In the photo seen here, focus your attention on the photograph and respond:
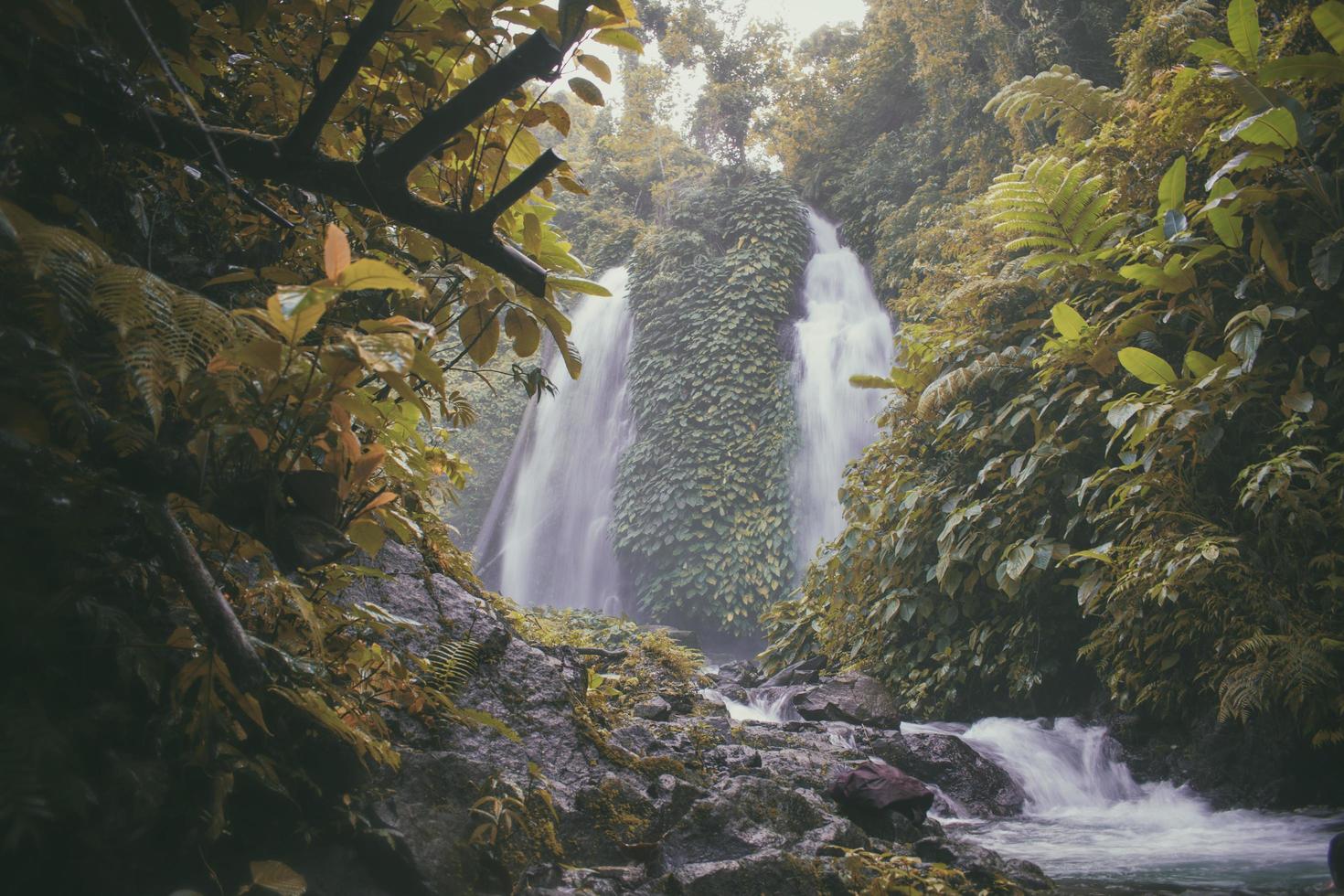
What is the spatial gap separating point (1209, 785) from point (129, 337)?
585 cm

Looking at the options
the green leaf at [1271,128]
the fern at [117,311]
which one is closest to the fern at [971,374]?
the green leaf at [1271,128]

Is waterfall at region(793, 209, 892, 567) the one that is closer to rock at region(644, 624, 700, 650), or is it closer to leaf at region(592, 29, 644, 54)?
rock at region(644, 624, 700, 650)

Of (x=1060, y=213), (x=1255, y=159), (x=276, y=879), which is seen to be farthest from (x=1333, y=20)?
(x=276, y=879)

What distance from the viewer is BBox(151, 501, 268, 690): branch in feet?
3.76

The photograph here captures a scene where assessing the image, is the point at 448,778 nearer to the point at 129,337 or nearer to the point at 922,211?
the point at 129,337

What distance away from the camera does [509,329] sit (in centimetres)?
177

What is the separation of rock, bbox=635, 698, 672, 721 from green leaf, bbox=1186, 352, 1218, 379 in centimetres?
375

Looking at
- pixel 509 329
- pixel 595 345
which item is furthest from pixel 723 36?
pixel 509 329

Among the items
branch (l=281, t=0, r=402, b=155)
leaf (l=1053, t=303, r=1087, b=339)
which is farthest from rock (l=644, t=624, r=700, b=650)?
branch (l=281, t=0, r=402, b=155)

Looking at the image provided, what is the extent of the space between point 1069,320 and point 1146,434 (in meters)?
1.09

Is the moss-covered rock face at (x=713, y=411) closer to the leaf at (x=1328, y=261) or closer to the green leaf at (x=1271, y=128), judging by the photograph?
the leaf at (x=1328, y=261)

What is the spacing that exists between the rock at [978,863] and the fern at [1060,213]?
4208 millimetres

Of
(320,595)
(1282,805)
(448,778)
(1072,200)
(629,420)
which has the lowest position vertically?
(1282,805)

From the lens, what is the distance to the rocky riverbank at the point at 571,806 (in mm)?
1774
